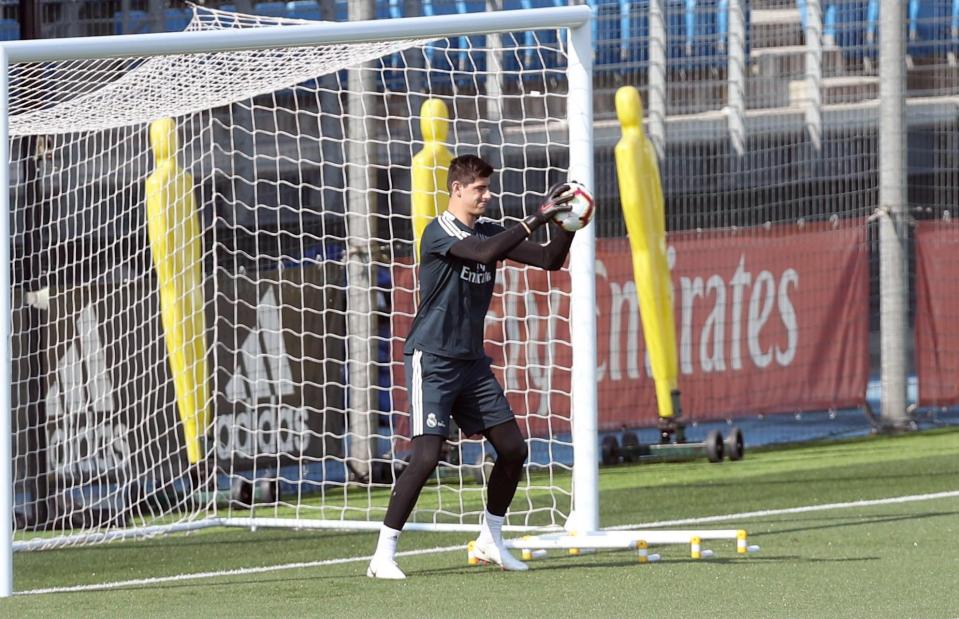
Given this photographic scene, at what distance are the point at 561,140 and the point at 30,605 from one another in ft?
34.4

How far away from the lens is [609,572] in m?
6.73

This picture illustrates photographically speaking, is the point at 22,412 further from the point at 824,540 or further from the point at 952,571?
the point at 952,571

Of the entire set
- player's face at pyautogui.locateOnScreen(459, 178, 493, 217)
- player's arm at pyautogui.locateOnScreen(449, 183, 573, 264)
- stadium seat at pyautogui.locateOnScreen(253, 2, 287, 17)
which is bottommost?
player's arm at pyautogui.locateOnScreen(449, 183, 573, 264)

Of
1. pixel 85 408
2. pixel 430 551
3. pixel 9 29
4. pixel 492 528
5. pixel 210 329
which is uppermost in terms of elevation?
pixel 9 29

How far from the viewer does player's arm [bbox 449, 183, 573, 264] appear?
638 centimetres

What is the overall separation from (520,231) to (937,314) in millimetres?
9152

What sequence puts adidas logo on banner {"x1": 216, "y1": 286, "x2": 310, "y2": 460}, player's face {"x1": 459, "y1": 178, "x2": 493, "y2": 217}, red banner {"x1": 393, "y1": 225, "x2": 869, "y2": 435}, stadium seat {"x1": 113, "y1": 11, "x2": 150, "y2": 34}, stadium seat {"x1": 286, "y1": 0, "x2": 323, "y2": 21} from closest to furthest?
player's face {"x1": 459, "y1": 178, "x2": 493, "y2": 217}, adidas logo on banner {"x1": 216, "y1": 286, "x2": 310, "y2": 460}, stadium seat {"x1": 113, "y1": 11, "x2": 150, "y2": 34}, red banner {"x1": 393, "y1": 225, "x2": 869, "y2": 435}, stadium seat {"x1": 286, "y1": 0, "x2": 323, "y2": 21}

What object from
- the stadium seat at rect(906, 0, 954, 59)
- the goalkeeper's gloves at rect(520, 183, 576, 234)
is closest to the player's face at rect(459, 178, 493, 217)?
the goalkeeper's gloves at rect(520, 183, 576, 234)

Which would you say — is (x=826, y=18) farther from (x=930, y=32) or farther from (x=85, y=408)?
(x=85, y=408)

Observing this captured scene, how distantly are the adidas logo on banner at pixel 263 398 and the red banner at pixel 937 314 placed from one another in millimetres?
5947

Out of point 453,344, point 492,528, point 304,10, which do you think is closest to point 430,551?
point 492,528

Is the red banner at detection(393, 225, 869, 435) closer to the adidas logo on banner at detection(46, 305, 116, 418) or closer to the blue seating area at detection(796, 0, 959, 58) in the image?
the blue seating area at detection(796, 0, 959, 58)

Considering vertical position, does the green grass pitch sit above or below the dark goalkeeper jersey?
below

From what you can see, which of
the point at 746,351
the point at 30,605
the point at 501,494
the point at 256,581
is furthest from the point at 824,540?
the point at 746,351
